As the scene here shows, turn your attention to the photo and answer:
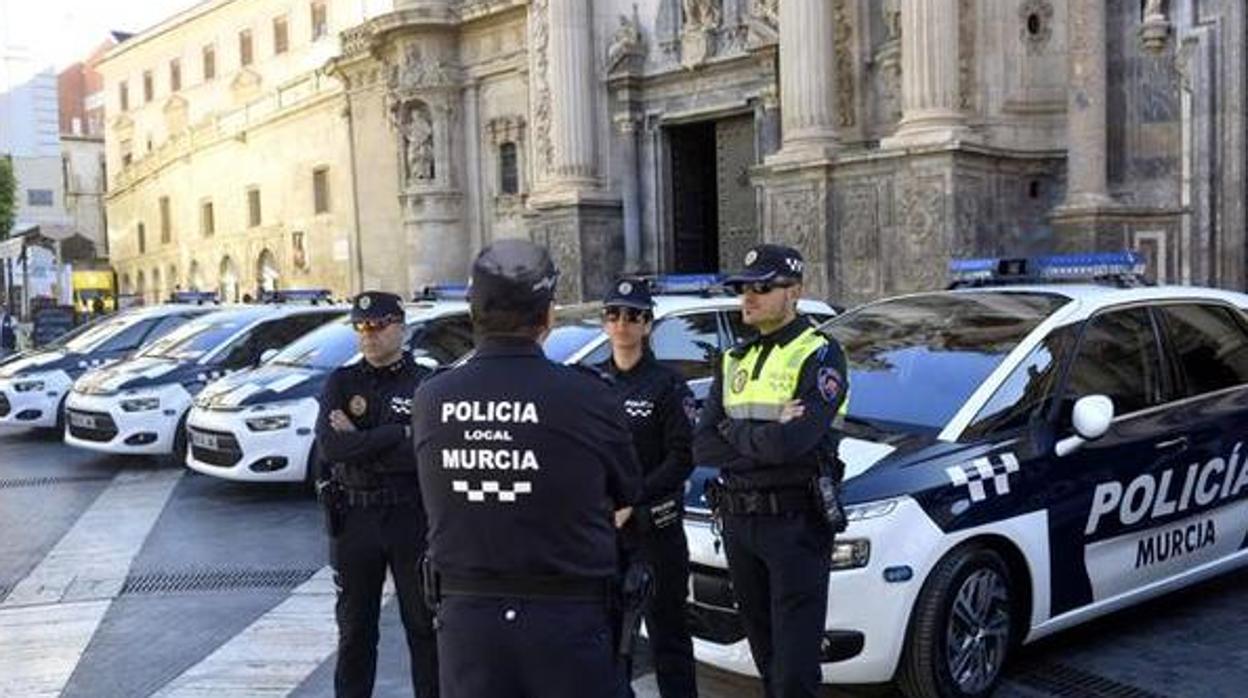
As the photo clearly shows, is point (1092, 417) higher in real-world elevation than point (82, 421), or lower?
higher

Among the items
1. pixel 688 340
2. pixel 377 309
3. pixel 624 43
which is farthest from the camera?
pixel 624 43

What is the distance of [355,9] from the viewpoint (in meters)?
37.8

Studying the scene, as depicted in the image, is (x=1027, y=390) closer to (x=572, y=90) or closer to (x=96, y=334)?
(x=96, y=334)

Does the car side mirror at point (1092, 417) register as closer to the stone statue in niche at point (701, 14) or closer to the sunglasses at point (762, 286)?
the sunglasses at point (762, 286)

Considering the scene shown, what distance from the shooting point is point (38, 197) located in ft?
180

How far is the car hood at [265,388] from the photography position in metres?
9.78

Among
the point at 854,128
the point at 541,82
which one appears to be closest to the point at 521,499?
the point at 854,128

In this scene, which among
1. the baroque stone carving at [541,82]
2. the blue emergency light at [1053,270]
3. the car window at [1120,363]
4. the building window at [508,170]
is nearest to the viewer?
the car window at [1120,363]

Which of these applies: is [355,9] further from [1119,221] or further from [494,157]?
[1119,221]

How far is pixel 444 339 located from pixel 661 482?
596 cm

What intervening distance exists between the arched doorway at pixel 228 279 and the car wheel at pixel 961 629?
36.3m

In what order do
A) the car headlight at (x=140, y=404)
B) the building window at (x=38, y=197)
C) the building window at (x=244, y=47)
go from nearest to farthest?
the car headlight at (x=140, y=404), the building window at (x=244, y=47), the building window at (x=38, y=197)

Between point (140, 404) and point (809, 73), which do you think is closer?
point (140, 404)

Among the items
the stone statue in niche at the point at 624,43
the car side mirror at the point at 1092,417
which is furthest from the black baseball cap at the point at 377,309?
the stone statue in niche at the point at 624,43
